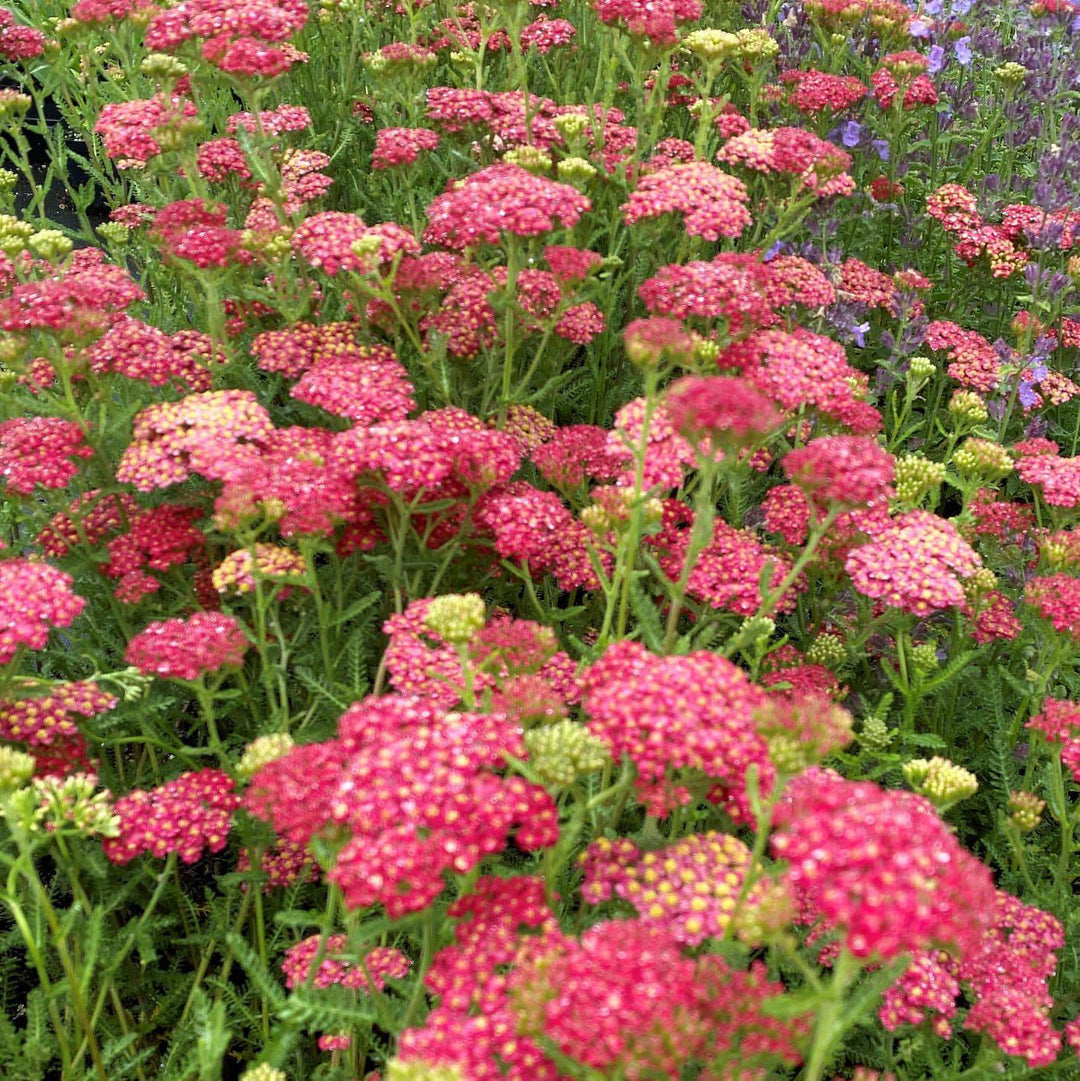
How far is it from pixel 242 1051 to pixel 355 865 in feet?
5.66

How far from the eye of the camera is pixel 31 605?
2674mm

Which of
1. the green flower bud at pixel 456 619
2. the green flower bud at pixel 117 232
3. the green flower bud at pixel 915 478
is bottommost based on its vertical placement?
the green flower bud at pixel 915 478

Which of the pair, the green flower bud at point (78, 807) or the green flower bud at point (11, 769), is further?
the green flower bud at point (78, 807)

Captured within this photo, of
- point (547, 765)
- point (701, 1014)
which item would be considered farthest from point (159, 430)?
point (701, 1014)

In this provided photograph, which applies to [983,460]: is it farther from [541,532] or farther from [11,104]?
[11,104]

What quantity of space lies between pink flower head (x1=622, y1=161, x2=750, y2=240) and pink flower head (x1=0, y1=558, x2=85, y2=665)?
212 centimetres

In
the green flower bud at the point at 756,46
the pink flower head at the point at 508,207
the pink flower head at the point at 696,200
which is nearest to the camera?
the pink flower head at the point at 508,207

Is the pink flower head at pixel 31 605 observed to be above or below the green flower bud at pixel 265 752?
above

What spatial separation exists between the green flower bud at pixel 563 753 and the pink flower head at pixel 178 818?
1.00m

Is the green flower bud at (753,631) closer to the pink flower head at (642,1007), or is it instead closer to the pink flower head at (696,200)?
the pink flower head at (642,1007)

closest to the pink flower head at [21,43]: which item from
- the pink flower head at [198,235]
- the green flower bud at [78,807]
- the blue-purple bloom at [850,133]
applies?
the pink flower head at [198,235]

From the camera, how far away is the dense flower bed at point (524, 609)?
6.33 ft

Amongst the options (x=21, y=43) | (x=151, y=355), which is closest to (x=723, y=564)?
(x=151, y=355)

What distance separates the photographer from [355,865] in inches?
72.3
